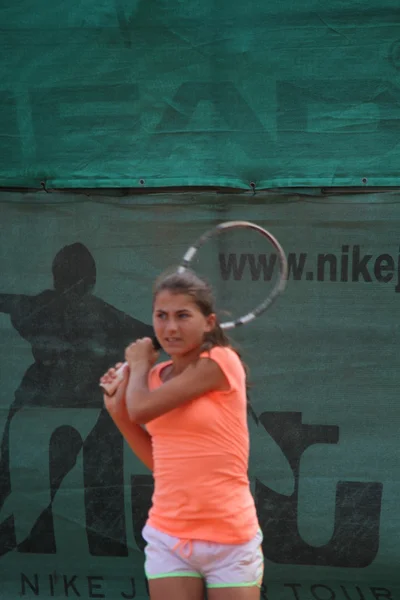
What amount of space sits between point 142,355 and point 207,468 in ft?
1.40

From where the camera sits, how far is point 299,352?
13.6 ft

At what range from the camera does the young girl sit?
8.45ft

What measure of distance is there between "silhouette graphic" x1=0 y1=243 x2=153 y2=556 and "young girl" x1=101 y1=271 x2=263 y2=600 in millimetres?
1596

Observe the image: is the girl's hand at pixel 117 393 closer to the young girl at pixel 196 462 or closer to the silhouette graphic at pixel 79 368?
the young girl at pixel 196 462

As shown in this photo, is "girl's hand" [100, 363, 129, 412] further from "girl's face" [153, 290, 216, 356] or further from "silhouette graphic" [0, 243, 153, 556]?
"silhouette graphic" [0, 243, 153, 556]

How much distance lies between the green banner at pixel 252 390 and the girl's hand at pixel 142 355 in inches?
56.5

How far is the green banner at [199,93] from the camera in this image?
13.1 feet

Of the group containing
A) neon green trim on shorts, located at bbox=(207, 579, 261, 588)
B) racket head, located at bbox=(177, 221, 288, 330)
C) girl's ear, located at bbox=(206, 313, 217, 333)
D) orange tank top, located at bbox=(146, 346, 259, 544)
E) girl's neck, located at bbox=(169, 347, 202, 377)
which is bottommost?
neon green trim on shorts, located at bbox=(207, 579, 261, 588)

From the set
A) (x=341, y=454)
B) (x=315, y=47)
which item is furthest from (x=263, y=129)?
(x=341, y=454)

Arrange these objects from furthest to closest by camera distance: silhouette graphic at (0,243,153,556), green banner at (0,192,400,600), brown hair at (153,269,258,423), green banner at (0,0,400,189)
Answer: silhouette graphic at (0,243,153,556)
green banner at (0,192,400,600)
green banner at (0,0,400,189)
brown hair at (153,269,258,423)

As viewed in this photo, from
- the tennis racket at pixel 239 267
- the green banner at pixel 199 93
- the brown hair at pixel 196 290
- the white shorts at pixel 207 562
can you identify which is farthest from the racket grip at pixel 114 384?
the green banner at pixel 199 93

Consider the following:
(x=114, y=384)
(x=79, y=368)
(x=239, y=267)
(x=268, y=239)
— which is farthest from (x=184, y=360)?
(x=79, y=368)

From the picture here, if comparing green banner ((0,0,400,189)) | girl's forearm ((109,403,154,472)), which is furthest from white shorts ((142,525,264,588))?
green banner ((0,0,400,189))

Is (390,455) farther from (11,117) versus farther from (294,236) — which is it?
(11,117)
